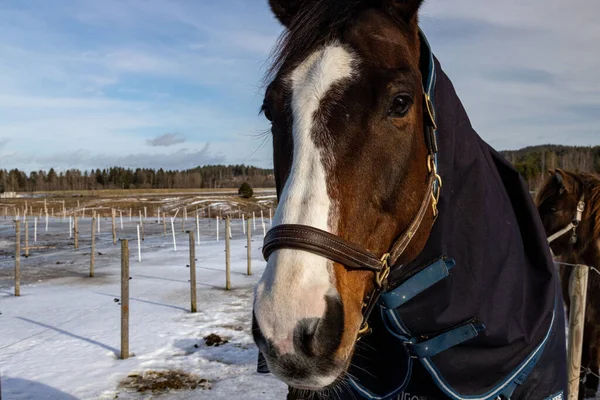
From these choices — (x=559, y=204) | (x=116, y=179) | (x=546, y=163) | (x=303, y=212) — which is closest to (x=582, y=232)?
(x=559, y=204)

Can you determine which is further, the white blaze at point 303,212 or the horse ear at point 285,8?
the horse ear at point 285,8

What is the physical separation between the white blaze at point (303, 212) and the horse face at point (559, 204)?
188 inches

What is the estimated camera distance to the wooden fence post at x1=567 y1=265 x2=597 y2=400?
10.6 ft

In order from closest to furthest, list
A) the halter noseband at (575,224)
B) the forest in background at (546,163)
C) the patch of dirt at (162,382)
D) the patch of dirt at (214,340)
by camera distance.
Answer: the halter noseband at (575,224), the patch of dirt at (162,382), the patch of dirt at (214,340), the forest in background at (546,163)

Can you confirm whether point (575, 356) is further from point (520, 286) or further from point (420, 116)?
point (420, 116)

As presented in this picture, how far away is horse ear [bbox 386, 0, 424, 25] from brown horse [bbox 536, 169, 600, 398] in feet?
14.5

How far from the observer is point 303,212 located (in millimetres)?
1191

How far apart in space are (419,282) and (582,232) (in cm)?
455

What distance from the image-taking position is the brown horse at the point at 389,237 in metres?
1.15

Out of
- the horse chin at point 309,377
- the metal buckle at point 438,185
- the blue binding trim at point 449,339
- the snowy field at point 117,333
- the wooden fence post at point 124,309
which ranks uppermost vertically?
the metal buckle at point 438,185

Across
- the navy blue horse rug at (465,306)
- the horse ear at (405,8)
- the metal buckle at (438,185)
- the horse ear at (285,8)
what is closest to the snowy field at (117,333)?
the navy blue horse rug at (465,306)

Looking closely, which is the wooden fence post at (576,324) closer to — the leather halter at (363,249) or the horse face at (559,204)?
the horse face at (559,204)

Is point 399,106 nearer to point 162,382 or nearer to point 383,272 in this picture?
point 383,272

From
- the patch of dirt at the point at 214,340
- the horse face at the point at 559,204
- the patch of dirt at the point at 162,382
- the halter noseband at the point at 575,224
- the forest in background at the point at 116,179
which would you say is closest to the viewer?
the halter noseband at the point at 575,224
